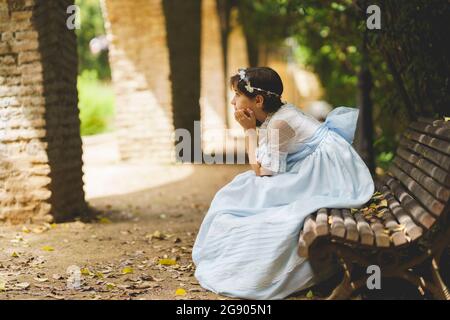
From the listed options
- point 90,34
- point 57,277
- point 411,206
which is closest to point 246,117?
point 411,206

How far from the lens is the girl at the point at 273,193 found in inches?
126

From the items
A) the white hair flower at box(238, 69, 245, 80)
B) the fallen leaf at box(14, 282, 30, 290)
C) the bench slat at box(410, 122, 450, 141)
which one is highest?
the white hair flower at box(238, 69, 245, 80)

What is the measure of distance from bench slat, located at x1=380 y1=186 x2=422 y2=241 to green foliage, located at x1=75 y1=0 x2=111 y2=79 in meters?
21.4

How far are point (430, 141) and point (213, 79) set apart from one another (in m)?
12.1

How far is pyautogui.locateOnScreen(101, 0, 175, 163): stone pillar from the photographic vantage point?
9.64 meters

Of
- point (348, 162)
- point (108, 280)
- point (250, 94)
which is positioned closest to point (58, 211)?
point (108, 280)

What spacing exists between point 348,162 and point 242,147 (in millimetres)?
10377

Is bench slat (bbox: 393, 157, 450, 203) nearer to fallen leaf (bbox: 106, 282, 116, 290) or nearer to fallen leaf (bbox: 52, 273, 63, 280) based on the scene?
fallen leaf (bbox: 106, 282, 116, 290)

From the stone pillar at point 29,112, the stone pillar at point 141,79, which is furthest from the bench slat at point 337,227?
the stone pillar at point 141,79

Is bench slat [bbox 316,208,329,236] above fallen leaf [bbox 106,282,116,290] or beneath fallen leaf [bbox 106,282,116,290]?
above

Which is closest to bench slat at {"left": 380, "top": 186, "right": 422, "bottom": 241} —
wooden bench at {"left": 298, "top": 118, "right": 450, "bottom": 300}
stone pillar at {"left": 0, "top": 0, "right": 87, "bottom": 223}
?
wooden bench at {"left": 298, "top": 118, "right": 450, "bottom": 300}

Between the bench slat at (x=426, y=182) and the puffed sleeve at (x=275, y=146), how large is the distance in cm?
85

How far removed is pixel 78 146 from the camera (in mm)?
5793

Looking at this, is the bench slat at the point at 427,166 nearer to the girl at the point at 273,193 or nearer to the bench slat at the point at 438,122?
the bench slat at the point at 438,122
